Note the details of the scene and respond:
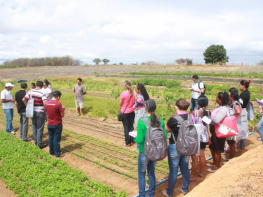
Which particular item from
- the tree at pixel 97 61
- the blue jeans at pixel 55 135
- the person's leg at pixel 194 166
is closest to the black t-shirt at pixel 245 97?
the person's leg at pixel 194 166

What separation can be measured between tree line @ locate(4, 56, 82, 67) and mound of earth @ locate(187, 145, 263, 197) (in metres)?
79.4

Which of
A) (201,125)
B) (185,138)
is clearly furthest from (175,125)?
(201,125)

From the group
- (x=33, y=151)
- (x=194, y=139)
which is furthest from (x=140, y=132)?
(x=33, y=151)

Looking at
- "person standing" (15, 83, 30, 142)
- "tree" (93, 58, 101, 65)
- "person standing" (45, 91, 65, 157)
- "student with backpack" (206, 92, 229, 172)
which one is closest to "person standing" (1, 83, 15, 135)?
"person standing" (15, 83, 30, 142)

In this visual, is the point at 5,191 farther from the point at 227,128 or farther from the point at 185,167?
the point at 227,128

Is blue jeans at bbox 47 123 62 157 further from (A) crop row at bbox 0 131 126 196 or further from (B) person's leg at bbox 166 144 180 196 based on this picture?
(B) person's leg at bbox 166 144 180 196

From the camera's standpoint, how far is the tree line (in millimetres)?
75875

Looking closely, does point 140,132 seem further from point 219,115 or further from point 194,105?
point 194,105

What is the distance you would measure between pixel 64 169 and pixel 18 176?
951 mm

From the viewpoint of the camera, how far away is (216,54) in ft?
193

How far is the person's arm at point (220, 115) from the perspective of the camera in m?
4.18

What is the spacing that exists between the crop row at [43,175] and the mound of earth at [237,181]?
1514mm

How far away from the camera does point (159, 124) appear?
3.35 meters

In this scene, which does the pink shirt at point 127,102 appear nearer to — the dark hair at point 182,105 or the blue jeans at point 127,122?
the blue jeans at point 127,122
